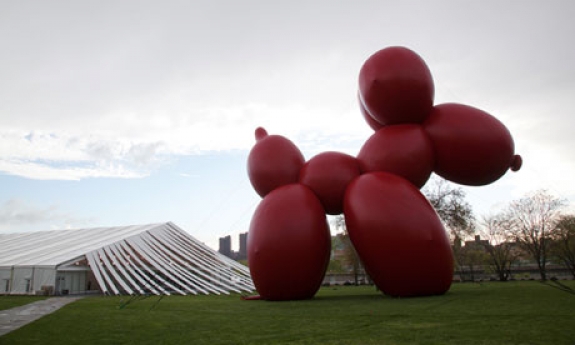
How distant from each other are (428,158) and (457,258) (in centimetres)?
2983

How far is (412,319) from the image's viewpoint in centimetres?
A: 710

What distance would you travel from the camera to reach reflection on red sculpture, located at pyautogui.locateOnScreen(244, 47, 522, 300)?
35.3ft

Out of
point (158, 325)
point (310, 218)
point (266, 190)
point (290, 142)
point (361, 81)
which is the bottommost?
point (158, 325)

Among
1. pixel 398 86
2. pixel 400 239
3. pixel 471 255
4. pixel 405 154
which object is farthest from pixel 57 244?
pixel 471 255

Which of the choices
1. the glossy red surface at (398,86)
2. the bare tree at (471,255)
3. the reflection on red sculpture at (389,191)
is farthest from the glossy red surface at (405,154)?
the bare tree at (471,255)

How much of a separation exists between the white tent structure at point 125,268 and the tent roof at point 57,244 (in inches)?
3.2

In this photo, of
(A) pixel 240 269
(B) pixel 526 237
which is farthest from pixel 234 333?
Answer: (B) pixel 526 237

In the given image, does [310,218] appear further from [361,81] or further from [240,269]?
[240,269]

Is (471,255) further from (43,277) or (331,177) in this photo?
(43,277)

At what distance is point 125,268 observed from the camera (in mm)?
21109

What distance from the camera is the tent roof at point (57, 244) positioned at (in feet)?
69.9

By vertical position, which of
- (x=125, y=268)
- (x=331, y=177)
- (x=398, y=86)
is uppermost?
(x=398, y=86)

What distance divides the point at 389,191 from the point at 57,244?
23563 millimetres

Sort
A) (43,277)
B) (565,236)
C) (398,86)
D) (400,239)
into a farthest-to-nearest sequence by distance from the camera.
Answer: (565,236) < (43,277) < (398,86) < (400,239)
